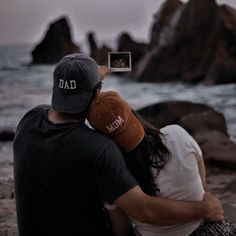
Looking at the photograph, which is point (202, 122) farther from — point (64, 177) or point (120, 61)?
point (64, 177)

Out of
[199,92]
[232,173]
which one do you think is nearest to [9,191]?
[232,173]

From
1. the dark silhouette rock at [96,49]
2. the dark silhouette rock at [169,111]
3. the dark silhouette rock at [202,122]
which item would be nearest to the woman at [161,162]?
the dark silhouette rock at [202,122]

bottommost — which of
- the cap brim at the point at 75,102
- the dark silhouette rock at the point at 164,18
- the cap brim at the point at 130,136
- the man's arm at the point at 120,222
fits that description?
the dark silhouette rock at the point at 164,18

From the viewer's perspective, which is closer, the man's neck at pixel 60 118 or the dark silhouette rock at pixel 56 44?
the man's neck at pixel 60 118

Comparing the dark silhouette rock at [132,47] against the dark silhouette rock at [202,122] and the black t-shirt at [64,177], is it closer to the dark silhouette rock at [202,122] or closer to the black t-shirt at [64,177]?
the dark silhouette rock at [202,122]

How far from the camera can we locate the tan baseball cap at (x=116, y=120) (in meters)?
1.28

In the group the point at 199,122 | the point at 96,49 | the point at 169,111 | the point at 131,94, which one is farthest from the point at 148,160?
the point at 96,49

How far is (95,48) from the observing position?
59.6ft

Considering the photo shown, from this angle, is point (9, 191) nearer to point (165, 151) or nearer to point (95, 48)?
point (165, 151)

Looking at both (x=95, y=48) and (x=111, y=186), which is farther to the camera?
(x=95, y=48)

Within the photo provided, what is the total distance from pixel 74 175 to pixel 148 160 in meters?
0.18

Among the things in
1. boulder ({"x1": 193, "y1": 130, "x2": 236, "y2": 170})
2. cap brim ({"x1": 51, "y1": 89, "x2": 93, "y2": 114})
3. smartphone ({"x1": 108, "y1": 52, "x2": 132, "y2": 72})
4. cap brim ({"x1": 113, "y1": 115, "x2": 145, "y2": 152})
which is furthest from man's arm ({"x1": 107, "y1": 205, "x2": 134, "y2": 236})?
boulder ({"x1": 193, "y1": 130, "x2": 236, "y2": 170})

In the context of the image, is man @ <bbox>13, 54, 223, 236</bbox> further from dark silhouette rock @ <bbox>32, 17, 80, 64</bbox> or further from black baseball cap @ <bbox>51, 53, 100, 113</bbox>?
dark silhouette rock @ <bbox>32, 17, 80, 64</bbox>

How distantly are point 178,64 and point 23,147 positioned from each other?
50.0 feet
